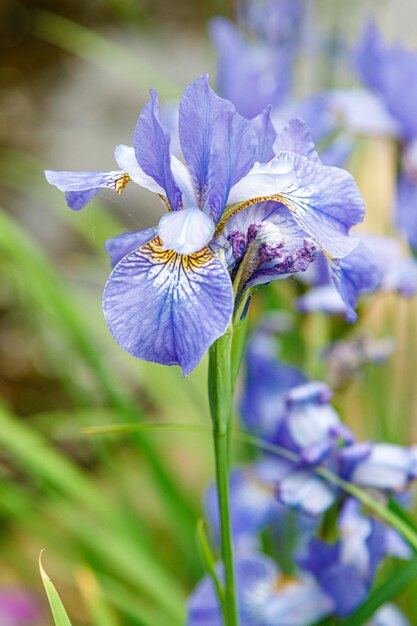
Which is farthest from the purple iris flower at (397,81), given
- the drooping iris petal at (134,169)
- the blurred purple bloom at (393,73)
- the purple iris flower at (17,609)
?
the purple iris flower at (17,609)

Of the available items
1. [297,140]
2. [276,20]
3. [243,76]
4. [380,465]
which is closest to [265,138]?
[297,140]

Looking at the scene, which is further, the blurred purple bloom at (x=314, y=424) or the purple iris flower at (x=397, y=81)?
the purple iris flower at (x=397, y=81)

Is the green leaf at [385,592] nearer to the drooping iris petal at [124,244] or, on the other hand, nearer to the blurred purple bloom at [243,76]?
the drooping iris petal at [124,244]

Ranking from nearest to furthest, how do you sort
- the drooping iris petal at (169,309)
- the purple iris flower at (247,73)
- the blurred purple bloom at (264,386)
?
the drooping iris petal at (169,309) < the blurred purple bloom at (264,386) < the purple iris flower at (247,73)

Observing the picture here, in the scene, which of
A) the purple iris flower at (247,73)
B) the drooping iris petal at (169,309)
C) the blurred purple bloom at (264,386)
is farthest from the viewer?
the purple iris flower at (247,73)

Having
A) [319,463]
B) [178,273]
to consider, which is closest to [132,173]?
[178,273]

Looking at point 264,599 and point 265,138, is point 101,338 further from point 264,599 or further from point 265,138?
point 265,138

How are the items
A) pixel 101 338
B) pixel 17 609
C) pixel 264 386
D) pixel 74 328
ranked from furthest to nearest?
pixel 101 338 < pixel 17 609 < pixel 74 328 < pixel 264 386

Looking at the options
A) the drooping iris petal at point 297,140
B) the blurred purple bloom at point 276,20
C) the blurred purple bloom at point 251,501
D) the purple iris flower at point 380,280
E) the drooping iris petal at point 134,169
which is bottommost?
the blurred purple bloom at point 251,501
